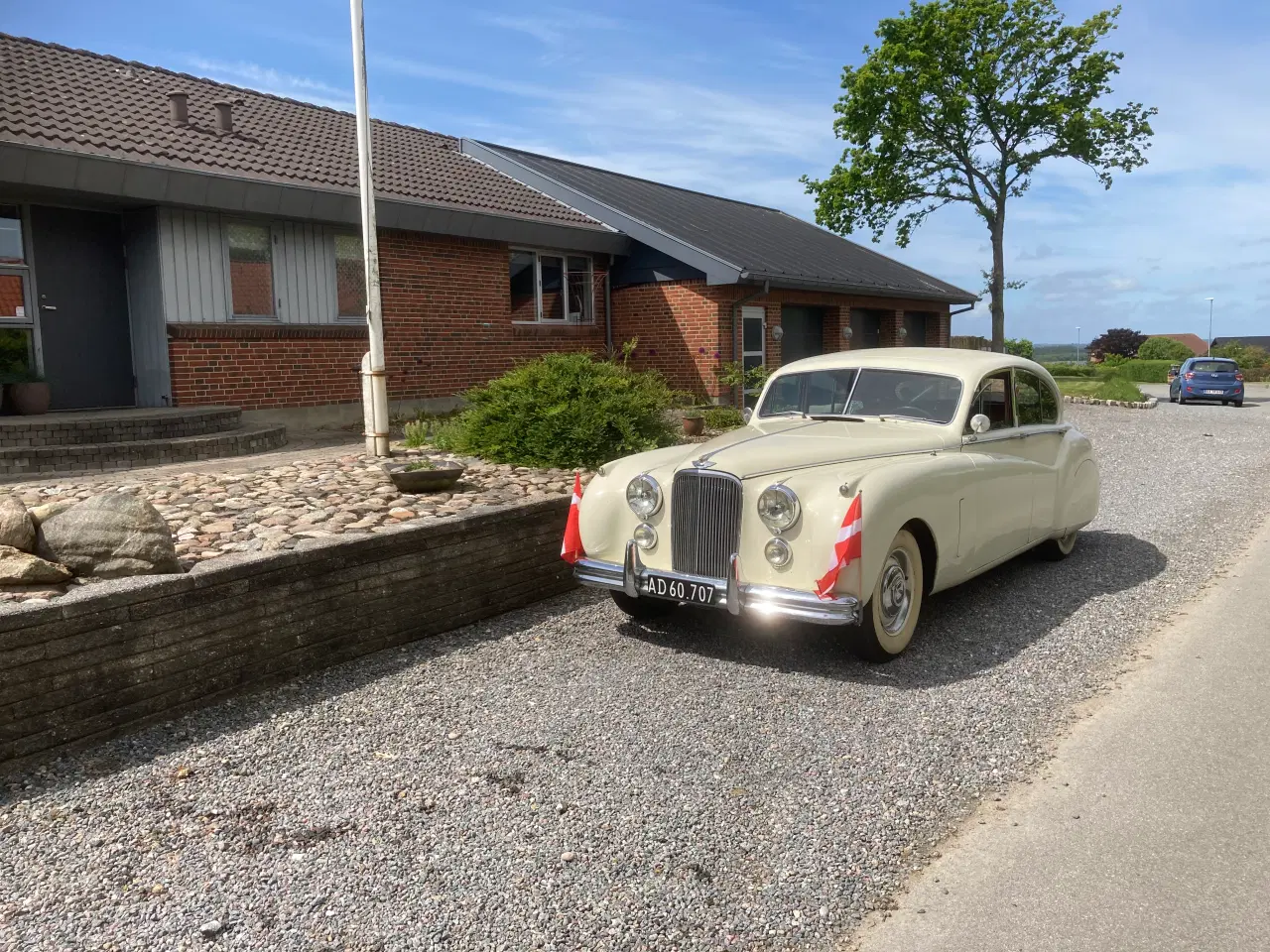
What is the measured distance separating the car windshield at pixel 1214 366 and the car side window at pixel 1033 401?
24.6 m

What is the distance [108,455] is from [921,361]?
7.32 metres

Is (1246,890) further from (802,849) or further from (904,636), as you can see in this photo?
(904,636)


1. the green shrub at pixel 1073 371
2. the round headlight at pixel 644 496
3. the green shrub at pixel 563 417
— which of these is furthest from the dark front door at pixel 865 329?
the green shrub at pixel 1073 371

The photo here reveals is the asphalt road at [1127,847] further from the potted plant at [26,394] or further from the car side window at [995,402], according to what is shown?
the potted plant at [26,394]

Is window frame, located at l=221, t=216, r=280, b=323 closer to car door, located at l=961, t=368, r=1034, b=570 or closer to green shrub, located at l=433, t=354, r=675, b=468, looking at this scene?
green shrub, located at l=433, t=354, r=675, b=468

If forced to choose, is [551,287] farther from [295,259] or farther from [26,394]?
[26,394]

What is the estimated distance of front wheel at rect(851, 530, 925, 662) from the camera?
16.1 feet

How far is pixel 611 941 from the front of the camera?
2.71 metres

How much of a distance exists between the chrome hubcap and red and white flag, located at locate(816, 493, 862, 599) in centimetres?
40

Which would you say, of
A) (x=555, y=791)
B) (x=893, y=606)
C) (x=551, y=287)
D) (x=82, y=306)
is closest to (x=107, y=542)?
(x=555, y=791)

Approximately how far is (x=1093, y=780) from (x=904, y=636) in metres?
1.57

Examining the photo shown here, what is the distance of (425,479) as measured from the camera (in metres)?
6.77

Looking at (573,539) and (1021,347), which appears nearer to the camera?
(573,539)

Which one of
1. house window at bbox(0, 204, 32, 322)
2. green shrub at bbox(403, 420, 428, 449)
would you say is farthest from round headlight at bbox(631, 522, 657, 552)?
house window at bbox(0, 204, 32, 322)
